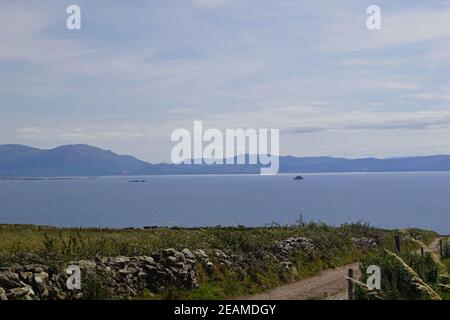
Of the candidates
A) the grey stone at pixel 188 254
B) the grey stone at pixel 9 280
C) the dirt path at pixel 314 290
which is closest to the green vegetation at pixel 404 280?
the dirt path at pixel 314 290

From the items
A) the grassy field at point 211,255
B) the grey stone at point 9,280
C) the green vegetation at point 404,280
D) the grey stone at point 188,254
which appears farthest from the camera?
the grey stone at point 188,254

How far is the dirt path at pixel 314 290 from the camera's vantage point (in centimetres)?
2511

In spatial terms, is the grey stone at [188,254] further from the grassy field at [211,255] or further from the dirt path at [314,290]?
the dirt path at [314,290]

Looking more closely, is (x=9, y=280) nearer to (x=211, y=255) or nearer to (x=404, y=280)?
(x=211, y=255)

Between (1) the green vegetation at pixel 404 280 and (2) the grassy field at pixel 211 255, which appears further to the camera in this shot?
(2) the grassy field at pixel 211 255

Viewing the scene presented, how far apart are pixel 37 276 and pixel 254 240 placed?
1492 cm

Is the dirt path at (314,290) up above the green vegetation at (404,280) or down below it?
below

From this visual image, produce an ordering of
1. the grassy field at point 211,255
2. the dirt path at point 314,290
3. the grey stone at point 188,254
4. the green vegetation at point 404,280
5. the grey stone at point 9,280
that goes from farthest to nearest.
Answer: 1. the grey stone at point 188,254
2. the dirt path at point 314,290
3. the grassy field at point 211,255
4. the grey stone at point 9,280
5. the green vegetation at point 404,280

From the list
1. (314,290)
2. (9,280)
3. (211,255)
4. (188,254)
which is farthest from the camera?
(211,255)

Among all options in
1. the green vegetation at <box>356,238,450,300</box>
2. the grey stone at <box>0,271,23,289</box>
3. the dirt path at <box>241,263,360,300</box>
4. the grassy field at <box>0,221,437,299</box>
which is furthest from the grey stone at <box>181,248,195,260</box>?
the grey stone at <box>0,271,23,289</box>

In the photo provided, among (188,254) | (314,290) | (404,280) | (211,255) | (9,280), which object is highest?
(9,280)

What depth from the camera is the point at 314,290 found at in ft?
88.8

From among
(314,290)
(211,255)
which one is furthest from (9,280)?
(314,290)

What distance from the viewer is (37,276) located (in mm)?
20281
